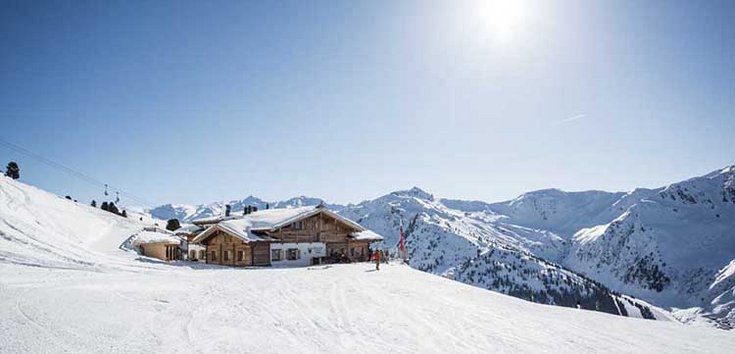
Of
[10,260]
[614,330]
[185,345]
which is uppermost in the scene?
[10,260]

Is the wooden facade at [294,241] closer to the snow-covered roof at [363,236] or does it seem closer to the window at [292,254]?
the snow-covered roof at [363,236]

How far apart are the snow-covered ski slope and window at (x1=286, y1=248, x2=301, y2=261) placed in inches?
856

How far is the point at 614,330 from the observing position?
12531mm

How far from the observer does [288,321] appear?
1225cm

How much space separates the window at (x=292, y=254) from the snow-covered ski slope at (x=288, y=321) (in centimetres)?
2174

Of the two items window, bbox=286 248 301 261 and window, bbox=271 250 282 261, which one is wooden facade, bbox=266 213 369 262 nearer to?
window, bbox=286 248 301 261

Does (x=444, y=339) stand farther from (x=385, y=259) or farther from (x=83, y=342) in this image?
(x=385, y=259)

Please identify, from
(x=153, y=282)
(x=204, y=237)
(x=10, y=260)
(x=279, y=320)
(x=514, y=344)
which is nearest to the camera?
(x=514, y=344)

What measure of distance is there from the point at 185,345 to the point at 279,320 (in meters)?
3.34

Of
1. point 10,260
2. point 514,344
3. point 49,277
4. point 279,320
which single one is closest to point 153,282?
point 49,277

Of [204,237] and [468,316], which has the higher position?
[204,237]

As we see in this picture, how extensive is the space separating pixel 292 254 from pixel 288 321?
31.1m

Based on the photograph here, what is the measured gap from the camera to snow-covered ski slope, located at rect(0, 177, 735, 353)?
9.64 metres

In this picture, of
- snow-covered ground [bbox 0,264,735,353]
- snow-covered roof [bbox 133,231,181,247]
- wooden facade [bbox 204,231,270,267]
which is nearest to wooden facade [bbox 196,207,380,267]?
wooden facade [bbox 204,231,270,267]
